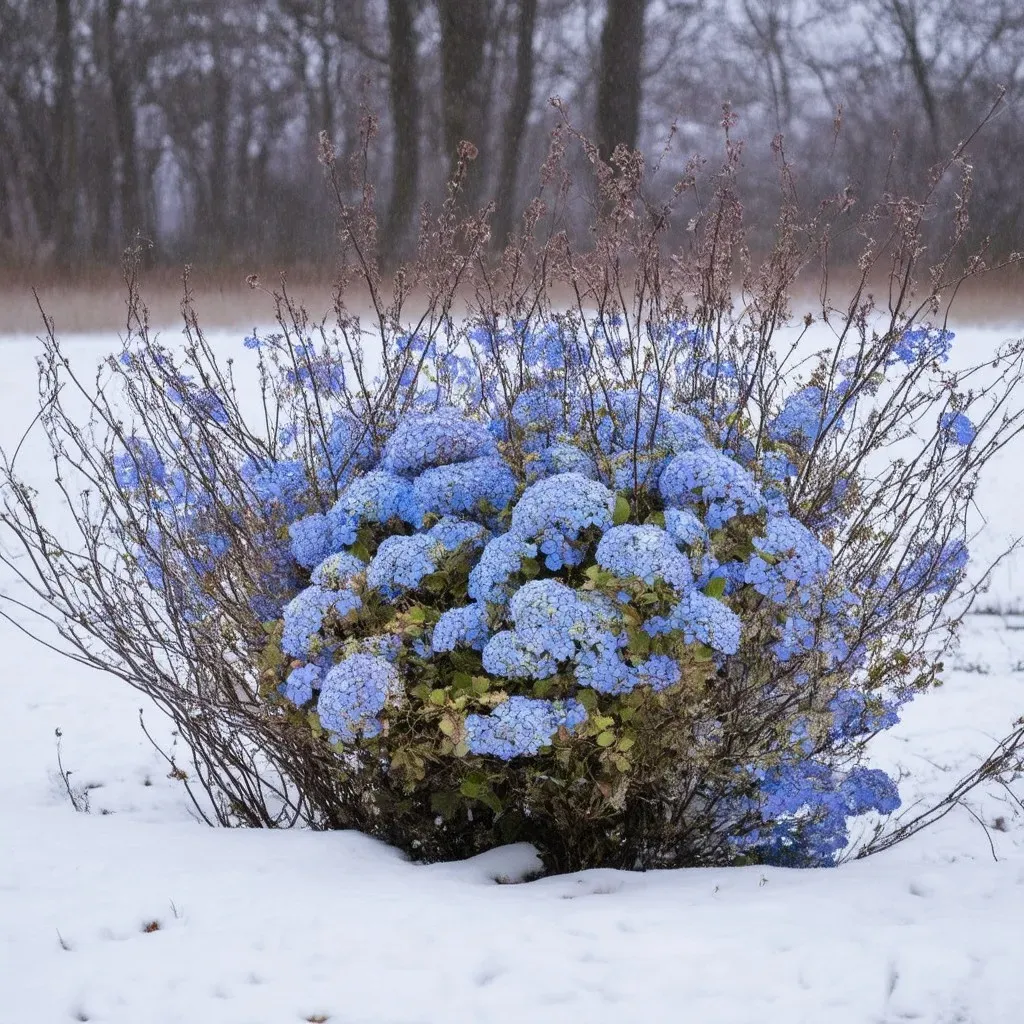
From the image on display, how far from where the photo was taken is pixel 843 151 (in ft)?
28.2

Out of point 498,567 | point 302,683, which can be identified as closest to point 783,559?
point 498,567

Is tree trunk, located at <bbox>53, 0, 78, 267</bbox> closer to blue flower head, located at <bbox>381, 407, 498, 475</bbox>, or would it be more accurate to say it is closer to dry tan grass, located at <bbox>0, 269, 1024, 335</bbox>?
dry tan grass, located at <bbox>0, 269, 1024, 335</bbox>

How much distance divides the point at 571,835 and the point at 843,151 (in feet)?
23.7

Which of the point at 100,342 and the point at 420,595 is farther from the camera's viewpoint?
the point at 100,342

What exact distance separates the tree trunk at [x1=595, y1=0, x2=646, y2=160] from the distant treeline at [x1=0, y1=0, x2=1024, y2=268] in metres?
0.02

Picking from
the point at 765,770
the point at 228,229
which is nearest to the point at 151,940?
the point at 765,770

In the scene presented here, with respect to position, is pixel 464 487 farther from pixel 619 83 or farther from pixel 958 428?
pixel 619 83

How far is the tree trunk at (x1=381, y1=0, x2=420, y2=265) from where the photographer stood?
8695mm

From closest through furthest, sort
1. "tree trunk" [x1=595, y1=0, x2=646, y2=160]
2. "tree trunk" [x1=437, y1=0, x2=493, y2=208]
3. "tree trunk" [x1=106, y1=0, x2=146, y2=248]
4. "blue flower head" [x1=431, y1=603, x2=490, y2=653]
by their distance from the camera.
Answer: "blue flower head" [x1=431, y1=603, x2=490, y2=653], "tree trunk" [x1=595, y1=0, x2=646, y2=160], "tree trunk" [x1=437, y1=0, x2=493, y2=208], "tree trunk" [x1=106, y1=0, x2=146, y2=248]

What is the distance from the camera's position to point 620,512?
251 cm

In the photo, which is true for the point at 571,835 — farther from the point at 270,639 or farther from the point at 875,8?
the point at 875,8

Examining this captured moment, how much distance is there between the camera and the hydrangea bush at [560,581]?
2381 mm

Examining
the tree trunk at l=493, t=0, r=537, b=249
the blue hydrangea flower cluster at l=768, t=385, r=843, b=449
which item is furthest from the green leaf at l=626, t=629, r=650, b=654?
the tree trunk at l=493, t=0, r=537, b=249

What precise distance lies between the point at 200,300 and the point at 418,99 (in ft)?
7.83
